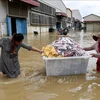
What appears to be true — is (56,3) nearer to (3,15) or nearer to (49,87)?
(3,15)

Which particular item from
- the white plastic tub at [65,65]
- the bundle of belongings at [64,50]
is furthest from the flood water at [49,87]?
the bundle of belongings at [64,50]

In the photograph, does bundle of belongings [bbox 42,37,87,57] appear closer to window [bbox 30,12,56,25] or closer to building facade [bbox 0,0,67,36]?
building facade [bbox 0,0,67,36]

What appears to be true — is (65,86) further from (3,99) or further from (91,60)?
(91,60)

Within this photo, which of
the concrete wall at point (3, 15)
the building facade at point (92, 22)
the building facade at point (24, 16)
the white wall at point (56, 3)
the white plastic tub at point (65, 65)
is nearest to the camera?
the white plastic tub at point (65, 65)

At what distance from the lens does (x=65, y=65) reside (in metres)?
4.99

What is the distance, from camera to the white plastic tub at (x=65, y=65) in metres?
4.90

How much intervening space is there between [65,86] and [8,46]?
1.58 m

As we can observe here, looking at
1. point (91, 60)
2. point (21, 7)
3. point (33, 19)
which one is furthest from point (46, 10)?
point (91, 60)

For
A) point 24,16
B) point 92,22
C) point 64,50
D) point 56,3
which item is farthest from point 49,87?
point 92,22

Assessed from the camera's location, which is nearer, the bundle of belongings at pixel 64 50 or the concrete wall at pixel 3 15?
the bundle of belongings at pixel 64 50

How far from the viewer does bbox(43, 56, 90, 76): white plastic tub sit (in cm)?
490

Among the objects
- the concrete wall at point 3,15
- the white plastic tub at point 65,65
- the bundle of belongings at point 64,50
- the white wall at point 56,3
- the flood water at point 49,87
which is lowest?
the flood water at point 49,87

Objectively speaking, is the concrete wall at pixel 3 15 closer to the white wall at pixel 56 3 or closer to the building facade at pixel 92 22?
the white wall at pixel 56 3

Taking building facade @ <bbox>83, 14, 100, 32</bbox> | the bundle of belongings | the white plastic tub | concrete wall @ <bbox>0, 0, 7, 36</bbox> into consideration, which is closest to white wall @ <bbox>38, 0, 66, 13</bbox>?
building facade @ <bbox>83, 14, 100, 32</bbox>
